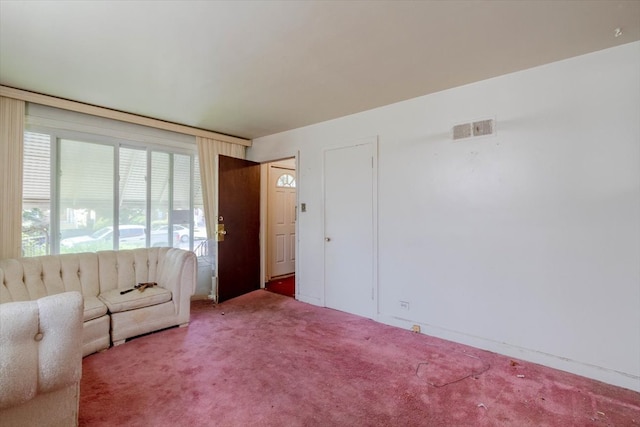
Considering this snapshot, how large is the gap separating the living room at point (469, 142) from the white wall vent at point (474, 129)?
0.01m

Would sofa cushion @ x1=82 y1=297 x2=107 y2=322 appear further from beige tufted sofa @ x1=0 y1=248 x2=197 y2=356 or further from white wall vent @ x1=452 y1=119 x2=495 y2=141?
white wall vent @ x1=452 y1=119 x2=495 y2=141

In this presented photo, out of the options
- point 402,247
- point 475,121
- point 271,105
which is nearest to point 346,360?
point 402,247

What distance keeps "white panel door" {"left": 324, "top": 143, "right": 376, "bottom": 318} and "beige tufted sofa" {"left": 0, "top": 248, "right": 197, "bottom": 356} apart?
1.68 meters

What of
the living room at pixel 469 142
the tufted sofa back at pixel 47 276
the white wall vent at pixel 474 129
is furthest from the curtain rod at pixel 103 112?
the white wall vent at pixel 474 129

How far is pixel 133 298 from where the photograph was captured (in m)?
2.98

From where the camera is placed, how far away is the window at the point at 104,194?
10.2 ft

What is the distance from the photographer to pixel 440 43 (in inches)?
83.3

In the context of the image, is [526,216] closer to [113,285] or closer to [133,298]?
[133,298]

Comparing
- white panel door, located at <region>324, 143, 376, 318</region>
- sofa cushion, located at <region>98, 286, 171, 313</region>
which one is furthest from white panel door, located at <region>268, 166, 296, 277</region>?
sofa cushion, located at <region>98, 286, 171, 313</region>

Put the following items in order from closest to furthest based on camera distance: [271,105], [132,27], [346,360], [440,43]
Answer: [132,27] → [440,43] → [346,360] → [271,105]

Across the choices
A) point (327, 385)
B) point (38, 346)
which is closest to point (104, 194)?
point (38, 346)

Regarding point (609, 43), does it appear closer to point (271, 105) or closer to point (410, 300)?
point (410, 300)

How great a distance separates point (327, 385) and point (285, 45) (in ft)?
8.02

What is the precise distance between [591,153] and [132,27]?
10.9 feet
